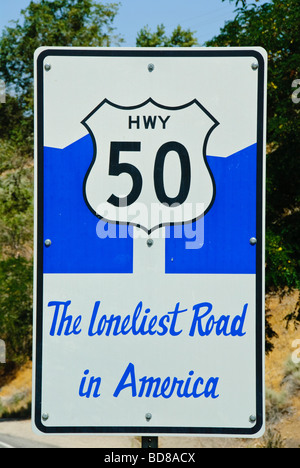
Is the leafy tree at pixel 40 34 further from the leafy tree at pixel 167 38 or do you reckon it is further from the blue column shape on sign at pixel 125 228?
the blue column shape on sign at pixel 125 228

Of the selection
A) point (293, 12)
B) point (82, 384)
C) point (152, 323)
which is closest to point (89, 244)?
point (152, 323)

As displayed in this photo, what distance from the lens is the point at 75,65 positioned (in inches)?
81.5

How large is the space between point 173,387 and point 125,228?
1.75 ft

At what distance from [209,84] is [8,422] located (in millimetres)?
24825

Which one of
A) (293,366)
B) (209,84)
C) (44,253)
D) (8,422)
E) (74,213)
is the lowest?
(8,422)

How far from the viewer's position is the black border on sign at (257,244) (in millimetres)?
1934

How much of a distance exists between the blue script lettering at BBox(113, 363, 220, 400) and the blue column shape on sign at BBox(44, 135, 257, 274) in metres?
0.35

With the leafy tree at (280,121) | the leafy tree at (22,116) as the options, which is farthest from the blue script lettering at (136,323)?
the leafy tree at (22,116)

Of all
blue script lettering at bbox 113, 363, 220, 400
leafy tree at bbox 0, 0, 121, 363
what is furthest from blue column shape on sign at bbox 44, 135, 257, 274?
leafy tree at bbox 0, 0, 121, 363

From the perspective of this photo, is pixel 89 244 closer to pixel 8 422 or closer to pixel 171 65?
pixel 171 65

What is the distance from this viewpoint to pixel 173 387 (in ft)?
6.39

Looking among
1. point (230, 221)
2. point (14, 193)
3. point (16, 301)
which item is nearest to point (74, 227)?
point (230, 221)

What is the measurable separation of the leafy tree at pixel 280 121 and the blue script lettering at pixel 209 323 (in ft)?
35.3
